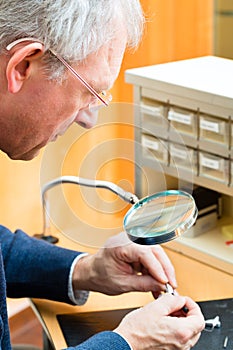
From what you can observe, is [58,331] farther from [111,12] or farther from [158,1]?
[158,1]

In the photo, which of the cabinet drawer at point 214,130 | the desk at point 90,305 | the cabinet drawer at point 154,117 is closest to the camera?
the desk at point 90,305

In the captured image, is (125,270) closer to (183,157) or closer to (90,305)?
(90,305)

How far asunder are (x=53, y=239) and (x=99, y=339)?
60 cm

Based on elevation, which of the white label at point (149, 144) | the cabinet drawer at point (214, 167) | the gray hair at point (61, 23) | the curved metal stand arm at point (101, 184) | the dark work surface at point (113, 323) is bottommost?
the dark work surface at point (113, 323)

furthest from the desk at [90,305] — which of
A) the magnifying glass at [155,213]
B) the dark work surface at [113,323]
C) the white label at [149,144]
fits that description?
the white label at [149,144]

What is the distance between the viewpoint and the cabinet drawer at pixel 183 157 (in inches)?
65.7

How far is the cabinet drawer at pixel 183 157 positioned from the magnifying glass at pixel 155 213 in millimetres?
280

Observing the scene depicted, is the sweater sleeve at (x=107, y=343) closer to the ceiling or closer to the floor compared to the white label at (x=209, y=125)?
closer to the floor

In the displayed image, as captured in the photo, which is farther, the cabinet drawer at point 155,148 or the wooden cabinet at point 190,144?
the cabinet drawer at point 155,148

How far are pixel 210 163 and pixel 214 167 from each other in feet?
0.04

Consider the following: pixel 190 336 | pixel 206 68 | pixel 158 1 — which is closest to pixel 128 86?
pixel 158 1

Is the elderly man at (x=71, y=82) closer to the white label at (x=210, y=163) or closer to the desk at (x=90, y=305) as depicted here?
the desk at (x=90, y=305)

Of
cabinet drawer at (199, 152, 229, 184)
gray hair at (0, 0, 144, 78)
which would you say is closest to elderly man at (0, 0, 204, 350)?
gray hair at (0, 0, 144, 78)

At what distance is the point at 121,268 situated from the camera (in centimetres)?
148
